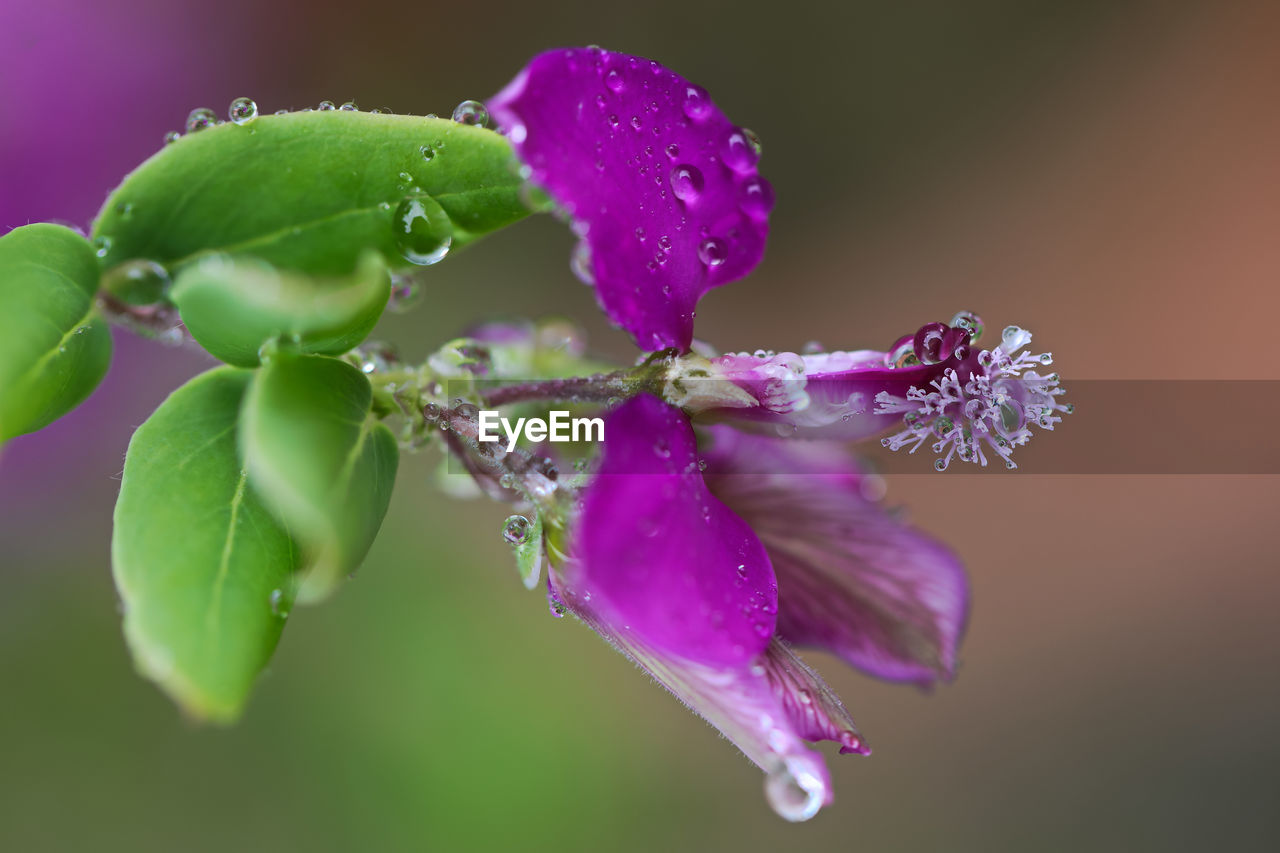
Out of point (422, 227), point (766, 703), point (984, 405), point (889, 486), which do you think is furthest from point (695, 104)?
point (889, 486)

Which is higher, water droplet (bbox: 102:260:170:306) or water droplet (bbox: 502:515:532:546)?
water droplet (bbox: 102:260:170:306)

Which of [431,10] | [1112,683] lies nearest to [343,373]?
[431,10]

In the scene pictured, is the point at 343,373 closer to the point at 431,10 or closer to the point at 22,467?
the point at 22,467

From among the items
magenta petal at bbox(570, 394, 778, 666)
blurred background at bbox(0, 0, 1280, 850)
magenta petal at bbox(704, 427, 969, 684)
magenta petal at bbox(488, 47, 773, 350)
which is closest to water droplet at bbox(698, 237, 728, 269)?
magenta petal at bbox(488, 47, 773, 350)

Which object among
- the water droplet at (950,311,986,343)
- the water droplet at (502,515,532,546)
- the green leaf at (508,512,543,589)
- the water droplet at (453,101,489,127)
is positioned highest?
the water droplet at (950,311,986,343)

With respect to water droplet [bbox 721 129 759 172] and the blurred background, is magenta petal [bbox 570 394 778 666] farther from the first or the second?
the blurred background

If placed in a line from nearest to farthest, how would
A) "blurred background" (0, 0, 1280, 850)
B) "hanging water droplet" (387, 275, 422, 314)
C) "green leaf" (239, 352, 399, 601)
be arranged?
"green leaf" (239, 352, 399, 601)
"hanging water droplet" (387, 275, 422, 314)
"blurred background" (0, 0, 1280, 850)

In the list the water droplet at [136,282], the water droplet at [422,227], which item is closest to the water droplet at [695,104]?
the water droplet at [422,227]
